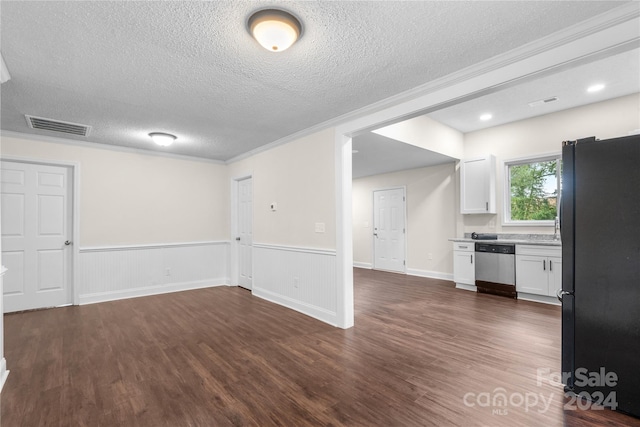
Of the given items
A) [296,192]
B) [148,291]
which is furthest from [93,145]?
[296,192]

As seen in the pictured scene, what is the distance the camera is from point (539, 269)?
4.40m

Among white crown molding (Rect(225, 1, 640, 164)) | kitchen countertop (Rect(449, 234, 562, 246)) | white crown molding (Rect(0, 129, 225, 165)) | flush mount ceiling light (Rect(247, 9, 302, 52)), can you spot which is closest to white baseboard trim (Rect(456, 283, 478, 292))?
kitchen countertop (Rect(449, 234, 562, 246))

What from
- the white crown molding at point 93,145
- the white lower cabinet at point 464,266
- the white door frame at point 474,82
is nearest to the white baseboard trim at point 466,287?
the white lower cabinet at point 464,266

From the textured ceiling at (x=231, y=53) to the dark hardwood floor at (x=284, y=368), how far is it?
2.58m

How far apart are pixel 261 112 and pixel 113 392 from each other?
302 centimetres

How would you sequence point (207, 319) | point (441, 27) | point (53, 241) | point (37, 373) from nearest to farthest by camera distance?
point (441, 27), point (37, 373), point (207, 319), point (53, 241)

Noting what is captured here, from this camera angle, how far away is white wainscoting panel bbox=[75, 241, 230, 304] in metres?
4.65

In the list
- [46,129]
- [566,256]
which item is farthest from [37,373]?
[566,256]

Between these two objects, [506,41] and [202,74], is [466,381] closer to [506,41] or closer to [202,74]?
[506,41]

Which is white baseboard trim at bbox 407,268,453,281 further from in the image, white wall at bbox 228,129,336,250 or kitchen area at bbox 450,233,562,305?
white wall at bbox 228,129,336,250

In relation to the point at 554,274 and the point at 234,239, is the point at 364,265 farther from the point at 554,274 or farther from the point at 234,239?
the point at 554,274

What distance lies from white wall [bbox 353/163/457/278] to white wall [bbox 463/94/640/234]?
500 millimetres

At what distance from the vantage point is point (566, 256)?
7.08 feet

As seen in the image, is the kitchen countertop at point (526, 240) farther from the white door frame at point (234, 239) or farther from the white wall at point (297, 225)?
the white door frame at point (234, 239)
